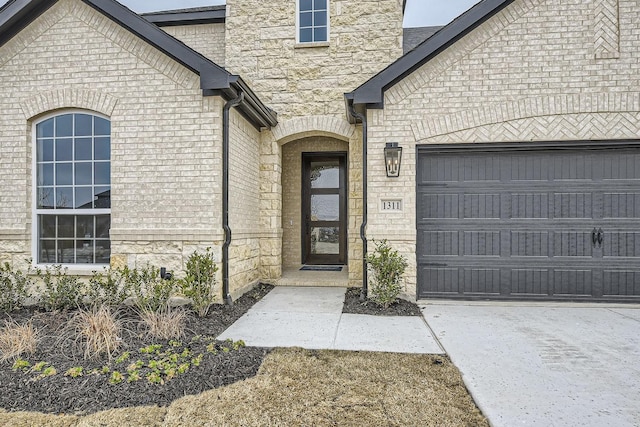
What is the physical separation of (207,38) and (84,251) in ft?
17.8

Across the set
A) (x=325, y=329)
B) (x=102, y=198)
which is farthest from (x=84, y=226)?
(x=325, y=329)

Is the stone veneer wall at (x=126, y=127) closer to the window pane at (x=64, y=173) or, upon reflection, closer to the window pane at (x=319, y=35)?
the window pane at (x=64, y=173)

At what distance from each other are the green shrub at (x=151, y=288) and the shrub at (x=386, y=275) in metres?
3.08

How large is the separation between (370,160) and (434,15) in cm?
7331

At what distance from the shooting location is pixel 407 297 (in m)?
6.12

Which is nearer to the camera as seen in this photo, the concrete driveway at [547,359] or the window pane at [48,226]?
the concrete driveway at [547,359]

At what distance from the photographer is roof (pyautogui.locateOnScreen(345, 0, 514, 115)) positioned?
571 cm

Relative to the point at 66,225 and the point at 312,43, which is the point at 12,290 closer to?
the point at 66,225

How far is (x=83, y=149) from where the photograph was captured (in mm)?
6074

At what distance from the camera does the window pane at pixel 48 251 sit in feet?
20.1

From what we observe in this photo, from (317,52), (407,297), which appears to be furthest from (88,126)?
(407,297)

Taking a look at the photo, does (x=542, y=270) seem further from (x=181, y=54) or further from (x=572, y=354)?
(x=181, y=54)

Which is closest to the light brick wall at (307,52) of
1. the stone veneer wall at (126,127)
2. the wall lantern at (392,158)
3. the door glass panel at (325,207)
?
the wall lantern at (392,158)

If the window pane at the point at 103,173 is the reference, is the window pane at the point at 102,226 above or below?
below
